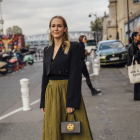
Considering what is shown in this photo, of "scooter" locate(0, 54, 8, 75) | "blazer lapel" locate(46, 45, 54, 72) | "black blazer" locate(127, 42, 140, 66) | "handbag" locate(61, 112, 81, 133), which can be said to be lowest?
"scooter" locate(0, 54, 8, 75)

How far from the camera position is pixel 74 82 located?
115 inches

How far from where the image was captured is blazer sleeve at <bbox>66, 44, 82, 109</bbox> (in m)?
2.90

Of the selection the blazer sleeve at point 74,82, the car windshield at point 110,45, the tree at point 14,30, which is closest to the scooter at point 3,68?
the car windshield at point 110,45

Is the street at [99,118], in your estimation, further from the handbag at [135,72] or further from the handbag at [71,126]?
the handbag at [71,126]

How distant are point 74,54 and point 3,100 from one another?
6000mm

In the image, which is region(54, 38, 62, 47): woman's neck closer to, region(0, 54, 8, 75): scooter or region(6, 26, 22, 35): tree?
region(0, 54, 8, 75): scooter

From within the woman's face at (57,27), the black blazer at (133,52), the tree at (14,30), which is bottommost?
the black blazer at (133,52)

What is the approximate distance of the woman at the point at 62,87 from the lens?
9.57 ft

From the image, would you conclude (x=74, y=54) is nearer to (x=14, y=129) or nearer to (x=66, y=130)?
(x=66, y=130)

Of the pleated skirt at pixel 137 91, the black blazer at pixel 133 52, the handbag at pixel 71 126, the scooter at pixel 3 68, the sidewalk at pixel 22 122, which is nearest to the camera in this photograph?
the handbag at pixel 71 126

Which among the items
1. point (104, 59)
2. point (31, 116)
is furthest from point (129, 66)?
point (104, 59)

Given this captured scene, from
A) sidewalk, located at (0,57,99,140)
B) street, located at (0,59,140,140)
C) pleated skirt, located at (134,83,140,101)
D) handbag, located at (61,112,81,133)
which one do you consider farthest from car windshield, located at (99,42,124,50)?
handbag, located at (61,112,81,133)

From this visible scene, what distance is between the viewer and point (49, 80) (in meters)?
3.08

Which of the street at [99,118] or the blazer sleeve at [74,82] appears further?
the street at [99,118]
